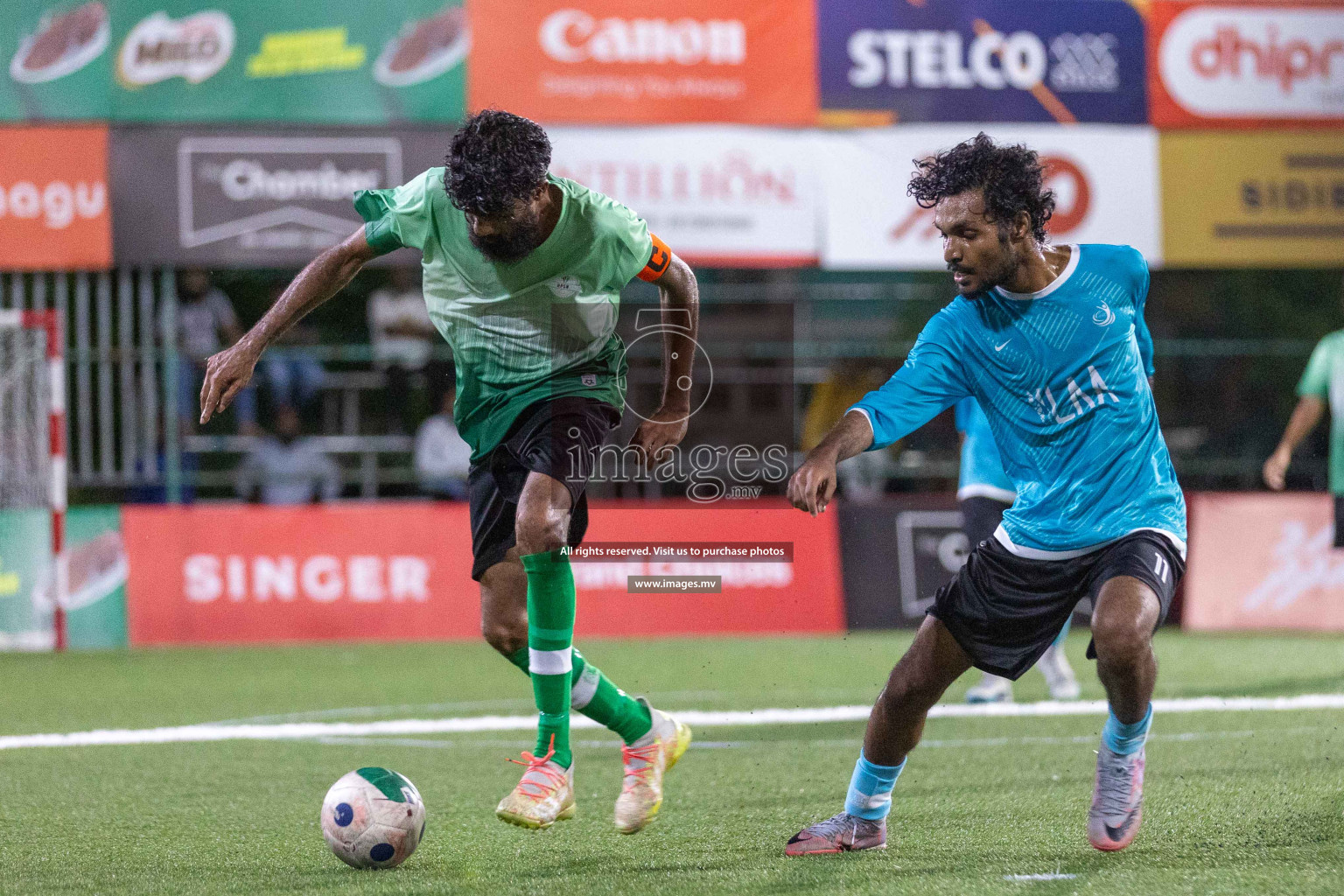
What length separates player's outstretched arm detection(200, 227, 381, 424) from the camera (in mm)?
4719

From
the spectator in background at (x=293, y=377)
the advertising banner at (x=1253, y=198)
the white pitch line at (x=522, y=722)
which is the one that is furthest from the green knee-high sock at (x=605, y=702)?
the advertising banner at (x=1253, y=198)

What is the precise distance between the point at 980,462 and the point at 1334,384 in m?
3.06

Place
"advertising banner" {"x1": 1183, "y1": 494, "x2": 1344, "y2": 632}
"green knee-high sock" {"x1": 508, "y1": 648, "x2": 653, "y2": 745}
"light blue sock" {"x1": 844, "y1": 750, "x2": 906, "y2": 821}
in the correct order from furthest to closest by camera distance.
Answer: "advertising banner" {"x1": 1183, "y1": 494, "x2": 1344, "y2": 632} < "green knee-high sock" {"x1": 508, "y1": 648, "x2": 653, "y2": 745} < "light blue sock" {"x1": 844, "y1": 750, "x2": 906, "y2": 821}

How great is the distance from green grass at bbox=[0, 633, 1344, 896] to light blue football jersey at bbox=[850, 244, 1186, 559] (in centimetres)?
93

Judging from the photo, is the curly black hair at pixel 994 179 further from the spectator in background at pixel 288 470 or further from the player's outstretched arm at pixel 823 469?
the spectator in background at pixel 288 470

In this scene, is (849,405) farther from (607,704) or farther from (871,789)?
(871,789)

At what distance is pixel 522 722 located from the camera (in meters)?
8.15

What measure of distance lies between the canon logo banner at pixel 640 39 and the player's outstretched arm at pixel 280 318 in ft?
29.5

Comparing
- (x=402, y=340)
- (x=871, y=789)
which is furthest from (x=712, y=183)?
(x=871, y=789)

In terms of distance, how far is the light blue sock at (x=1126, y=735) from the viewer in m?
4.45

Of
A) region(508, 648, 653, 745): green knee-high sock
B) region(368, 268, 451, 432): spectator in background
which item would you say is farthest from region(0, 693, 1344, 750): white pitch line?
region(368, 268, 451, 432): spectator in background

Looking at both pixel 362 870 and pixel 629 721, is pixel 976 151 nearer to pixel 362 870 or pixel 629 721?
pixel 629 721

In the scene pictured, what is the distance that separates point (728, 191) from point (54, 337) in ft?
17.8

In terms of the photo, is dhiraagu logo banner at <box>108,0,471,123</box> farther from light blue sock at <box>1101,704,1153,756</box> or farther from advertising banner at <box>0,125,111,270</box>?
light blue sock at <box>1101,704,1153,756</box>
